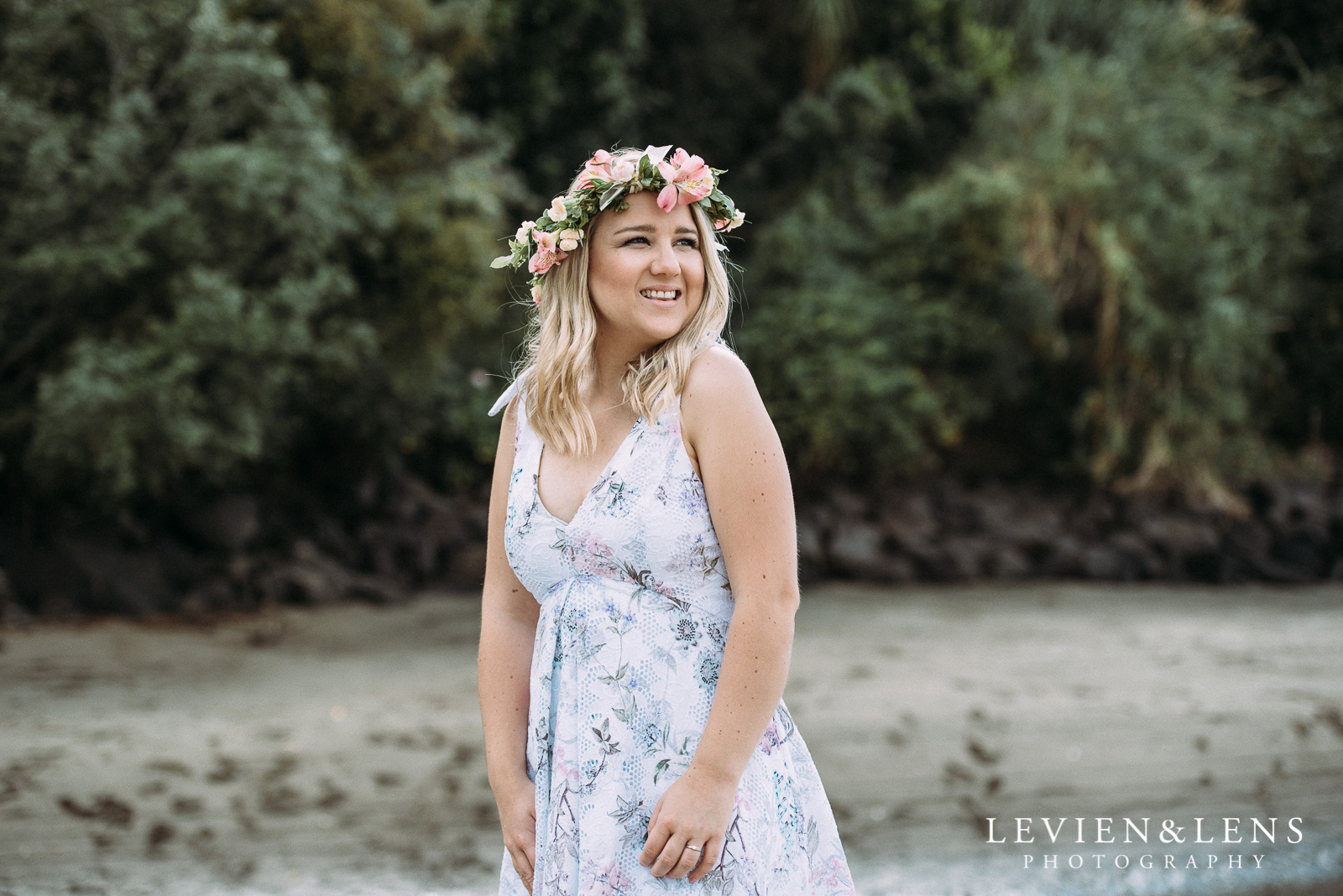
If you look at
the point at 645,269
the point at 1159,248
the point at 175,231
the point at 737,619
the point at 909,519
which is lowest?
the point at 909,519

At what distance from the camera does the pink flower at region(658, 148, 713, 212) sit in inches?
67.9

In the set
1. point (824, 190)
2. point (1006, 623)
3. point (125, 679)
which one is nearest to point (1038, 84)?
point (824, 190)

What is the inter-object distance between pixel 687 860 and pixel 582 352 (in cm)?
76

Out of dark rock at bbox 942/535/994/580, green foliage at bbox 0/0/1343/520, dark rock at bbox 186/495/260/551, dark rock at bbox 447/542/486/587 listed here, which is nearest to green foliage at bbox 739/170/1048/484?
green foliage at bbox 0/0/1343/520

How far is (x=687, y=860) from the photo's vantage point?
1.58 metres

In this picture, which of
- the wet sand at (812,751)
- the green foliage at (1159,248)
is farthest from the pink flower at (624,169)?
the green foliage at (1159,248)

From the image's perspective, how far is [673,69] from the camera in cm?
1470

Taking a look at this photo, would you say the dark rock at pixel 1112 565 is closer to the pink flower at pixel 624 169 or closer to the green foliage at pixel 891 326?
the green foliage at pixel 891 326

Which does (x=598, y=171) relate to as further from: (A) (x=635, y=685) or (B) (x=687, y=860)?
(B) (x=687, y=860)

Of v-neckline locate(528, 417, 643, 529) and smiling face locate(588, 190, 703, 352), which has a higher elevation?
smiling face locate(588, 190, 703, 352)

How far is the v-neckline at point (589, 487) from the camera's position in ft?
5.45

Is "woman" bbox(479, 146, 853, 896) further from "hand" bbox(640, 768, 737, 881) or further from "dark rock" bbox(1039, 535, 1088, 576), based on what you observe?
"dark rock" bbox(1039, 535, 1088, 576)

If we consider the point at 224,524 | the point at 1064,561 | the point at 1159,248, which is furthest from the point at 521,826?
the point at 1159,248

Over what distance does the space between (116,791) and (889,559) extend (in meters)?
8.16
